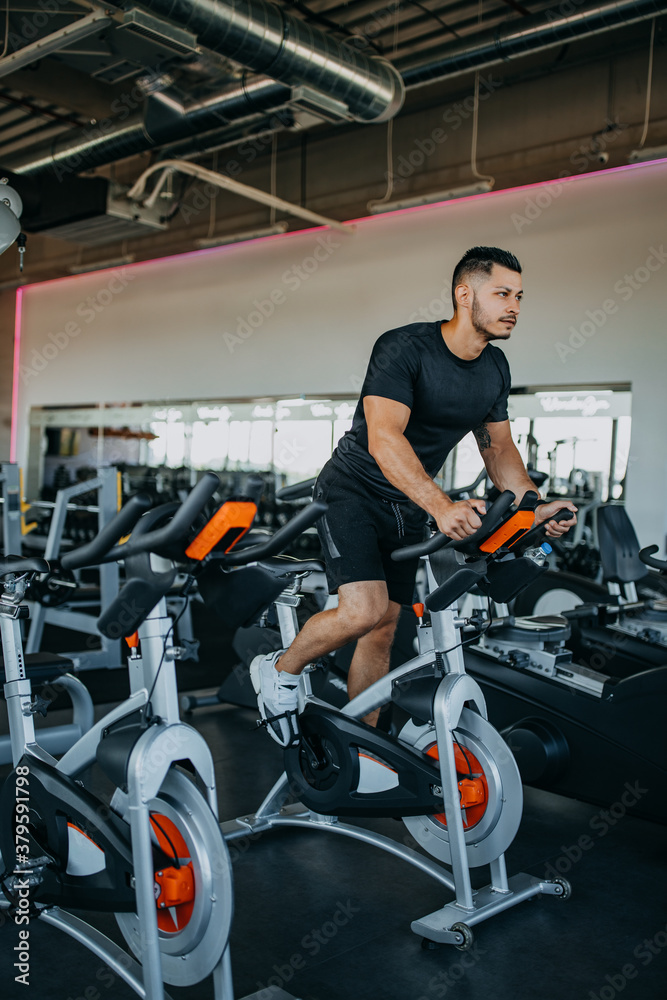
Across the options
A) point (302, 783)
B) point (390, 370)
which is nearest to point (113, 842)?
point (302, 783)

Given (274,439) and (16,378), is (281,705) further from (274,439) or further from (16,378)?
(16,378)

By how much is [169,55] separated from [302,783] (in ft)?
15.8

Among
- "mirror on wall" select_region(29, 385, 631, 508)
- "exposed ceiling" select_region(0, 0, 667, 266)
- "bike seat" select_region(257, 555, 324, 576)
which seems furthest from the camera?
"mirror on wall" select_region(29, 385, 631, 508)

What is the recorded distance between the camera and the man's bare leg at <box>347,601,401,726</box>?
2.42 metres

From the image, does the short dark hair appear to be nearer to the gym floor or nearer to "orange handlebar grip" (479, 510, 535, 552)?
"orange handlebar grip" (479, 510, 535, 552)

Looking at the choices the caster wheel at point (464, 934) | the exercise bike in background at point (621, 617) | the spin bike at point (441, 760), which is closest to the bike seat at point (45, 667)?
the spin bike at point (441, 760)

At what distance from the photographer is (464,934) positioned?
189 cm

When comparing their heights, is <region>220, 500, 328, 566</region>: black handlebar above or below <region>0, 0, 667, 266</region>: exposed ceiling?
below

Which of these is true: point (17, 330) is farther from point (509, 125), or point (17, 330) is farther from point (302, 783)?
point (302, 783)

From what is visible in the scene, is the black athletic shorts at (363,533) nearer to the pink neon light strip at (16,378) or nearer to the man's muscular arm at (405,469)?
the man's muscular arm at (405,469)

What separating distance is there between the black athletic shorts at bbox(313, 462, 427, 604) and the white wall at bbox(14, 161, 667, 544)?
12.5ft

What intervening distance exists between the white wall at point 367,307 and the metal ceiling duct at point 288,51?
5.49ft

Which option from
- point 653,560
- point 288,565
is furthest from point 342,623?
point 653,560

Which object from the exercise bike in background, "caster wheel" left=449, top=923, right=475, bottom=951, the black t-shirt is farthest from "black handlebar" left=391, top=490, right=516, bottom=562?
the exercise bike in background
